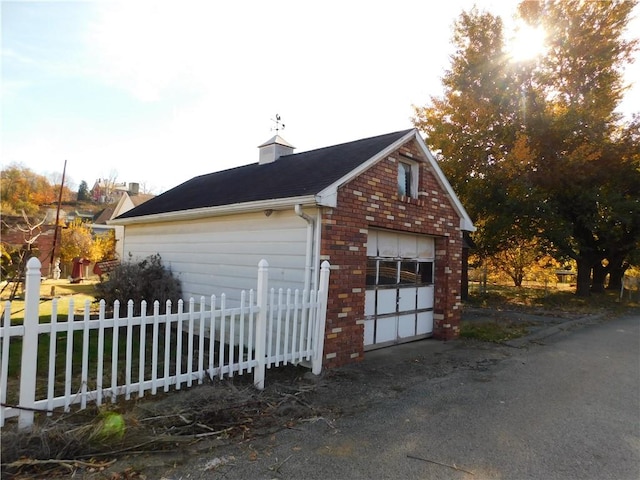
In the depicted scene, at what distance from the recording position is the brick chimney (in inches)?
447

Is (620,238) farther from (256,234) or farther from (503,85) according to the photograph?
(256,234)

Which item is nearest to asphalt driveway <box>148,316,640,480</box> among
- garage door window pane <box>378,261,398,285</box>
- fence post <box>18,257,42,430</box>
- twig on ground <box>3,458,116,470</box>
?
twig on ground <box>3,458,116,470</box>

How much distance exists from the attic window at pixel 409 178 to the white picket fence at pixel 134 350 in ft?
10.3

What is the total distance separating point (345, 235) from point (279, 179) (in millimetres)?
2397

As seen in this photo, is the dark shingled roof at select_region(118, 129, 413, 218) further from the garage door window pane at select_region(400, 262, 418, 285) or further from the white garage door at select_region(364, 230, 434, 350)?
the garage door window pane at select_region(400, 262, 418, 285)

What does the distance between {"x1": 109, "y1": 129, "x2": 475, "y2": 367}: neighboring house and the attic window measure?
21mm

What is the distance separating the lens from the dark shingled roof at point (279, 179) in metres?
7.08

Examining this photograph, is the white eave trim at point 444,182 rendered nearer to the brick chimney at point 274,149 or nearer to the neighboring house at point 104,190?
the brick chimney at point 274,149

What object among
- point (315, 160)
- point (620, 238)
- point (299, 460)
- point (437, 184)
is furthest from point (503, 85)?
point (299, 460)

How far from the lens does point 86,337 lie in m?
3.92

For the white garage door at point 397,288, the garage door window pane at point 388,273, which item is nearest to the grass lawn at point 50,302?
the white garage door at point 397,288

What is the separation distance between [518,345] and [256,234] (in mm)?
6080

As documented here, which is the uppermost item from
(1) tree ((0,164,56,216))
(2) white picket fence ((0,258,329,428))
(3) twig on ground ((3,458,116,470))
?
(1) tree ((0,164,56,216))

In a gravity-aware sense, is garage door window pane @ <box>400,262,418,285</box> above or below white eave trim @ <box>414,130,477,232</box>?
below
